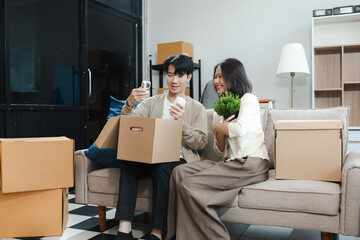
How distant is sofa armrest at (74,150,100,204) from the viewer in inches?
88.7

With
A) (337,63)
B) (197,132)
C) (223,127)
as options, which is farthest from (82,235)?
(337,63)

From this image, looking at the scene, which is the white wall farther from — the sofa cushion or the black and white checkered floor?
the black and white checkered floor

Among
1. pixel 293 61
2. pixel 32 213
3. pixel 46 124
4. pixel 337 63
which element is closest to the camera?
pixel 32 213

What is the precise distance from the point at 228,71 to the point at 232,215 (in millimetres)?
772

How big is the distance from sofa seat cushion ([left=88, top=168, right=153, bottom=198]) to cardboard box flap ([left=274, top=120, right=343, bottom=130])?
0.80m

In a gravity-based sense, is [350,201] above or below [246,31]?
below

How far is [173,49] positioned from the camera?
4496mm

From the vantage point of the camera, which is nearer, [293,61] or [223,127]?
[223,127]

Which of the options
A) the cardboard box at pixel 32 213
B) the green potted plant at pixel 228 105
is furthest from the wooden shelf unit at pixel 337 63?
the cardboard box at pixel 32 213

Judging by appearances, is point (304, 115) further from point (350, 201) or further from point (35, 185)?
point (35, 185)

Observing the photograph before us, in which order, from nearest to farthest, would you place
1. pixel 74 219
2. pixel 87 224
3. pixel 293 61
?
1. pixel 87 224
2. pixel 74 219
3. pixel 293 61

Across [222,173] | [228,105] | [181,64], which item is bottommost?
[222,173]

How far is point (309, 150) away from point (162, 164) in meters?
0.77

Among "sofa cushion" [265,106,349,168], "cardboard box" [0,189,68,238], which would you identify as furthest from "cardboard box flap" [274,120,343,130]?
A: "cardboard box" [0,189,68,238]
